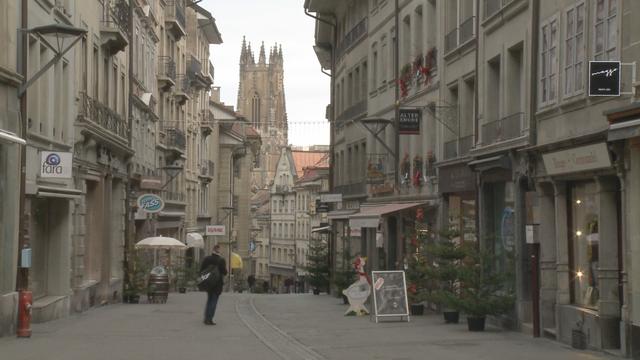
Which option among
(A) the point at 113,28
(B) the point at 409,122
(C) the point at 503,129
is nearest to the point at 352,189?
(B) the point at 409,122

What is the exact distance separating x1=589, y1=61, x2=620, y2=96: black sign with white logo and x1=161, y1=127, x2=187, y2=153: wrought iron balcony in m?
39.3

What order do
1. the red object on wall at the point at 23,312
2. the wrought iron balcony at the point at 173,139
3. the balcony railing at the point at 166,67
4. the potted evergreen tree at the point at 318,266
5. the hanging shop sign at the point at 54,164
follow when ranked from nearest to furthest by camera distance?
1. the red object on wall at the point at 23,312
2. the hanging shop sign at the point at 54,164
3. the potted evergreen tree at the point at 318,266
4. the balcony railing at the point at 166,67
5. the wrought iron balcony at the point at 173,139

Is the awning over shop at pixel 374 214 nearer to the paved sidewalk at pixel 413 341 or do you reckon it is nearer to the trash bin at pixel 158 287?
the paved sidewalk at pixel 413 341

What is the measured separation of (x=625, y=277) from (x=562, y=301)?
3.24 meters

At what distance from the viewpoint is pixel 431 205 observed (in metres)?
30.2

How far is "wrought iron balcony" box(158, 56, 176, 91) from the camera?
51.9 meters

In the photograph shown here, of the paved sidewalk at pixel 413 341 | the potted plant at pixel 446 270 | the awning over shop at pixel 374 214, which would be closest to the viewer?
the paved sidewalk at pixel 413 341

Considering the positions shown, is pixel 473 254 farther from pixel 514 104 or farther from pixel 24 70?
pixel 24 70

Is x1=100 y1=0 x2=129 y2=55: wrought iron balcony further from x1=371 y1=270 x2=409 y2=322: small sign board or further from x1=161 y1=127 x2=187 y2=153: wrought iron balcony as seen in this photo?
x1=161 y1=127 x2=187 y2=153: wrought iron balcony

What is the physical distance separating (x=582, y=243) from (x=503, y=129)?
4.97 meters

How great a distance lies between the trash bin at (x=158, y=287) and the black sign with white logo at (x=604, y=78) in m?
21.2

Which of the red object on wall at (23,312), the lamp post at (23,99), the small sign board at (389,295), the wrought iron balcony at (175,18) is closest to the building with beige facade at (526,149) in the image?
the small sign board at (389,295)

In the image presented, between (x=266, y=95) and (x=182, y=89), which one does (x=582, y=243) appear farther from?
(x=266, y=95)

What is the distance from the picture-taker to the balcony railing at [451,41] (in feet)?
93.2
